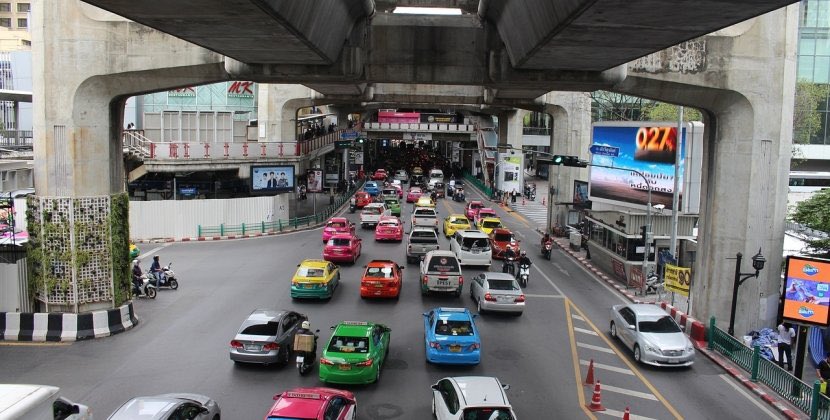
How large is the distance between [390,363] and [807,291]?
10.7 metres

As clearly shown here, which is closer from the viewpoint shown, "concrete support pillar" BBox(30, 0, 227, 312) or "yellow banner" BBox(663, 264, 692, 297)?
"concrete support pillar" BBox(30, 0, 227, 312)

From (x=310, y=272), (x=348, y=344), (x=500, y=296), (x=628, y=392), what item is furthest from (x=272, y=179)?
(x=628, y=392)

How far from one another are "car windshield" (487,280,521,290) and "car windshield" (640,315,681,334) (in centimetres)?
515

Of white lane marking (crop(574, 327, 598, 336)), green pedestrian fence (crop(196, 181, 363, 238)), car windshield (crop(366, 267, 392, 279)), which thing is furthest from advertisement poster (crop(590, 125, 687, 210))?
green pedestrian fence (crop(196, 181, 363, 238))

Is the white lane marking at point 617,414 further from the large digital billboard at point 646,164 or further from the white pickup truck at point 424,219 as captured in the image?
the white pickup truck at point 424,219

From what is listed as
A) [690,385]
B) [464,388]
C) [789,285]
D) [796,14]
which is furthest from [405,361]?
[796,14]

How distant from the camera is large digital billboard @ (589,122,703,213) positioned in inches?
A: 1259

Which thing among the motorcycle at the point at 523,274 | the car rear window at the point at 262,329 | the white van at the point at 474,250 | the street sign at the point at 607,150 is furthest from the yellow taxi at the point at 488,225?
the car rear window at the point at 262,329

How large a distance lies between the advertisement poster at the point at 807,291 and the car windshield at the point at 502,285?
8331 millimetres

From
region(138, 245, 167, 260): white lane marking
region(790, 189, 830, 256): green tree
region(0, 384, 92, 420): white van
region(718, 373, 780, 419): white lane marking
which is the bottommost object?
region(718, 373, 780, 419): white lane marking

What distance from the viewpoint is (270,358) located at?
17.5m

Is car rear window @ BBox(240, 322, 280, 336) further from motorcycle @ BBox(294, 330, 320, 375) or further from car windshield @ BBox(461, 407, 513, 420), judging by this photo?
car windshield @ BBox(461, 407, 513, 420)

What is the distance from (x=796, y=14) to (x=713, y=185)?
18.9 feet

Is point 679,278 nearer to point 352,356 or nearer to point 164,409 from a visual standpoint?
point 352,356
